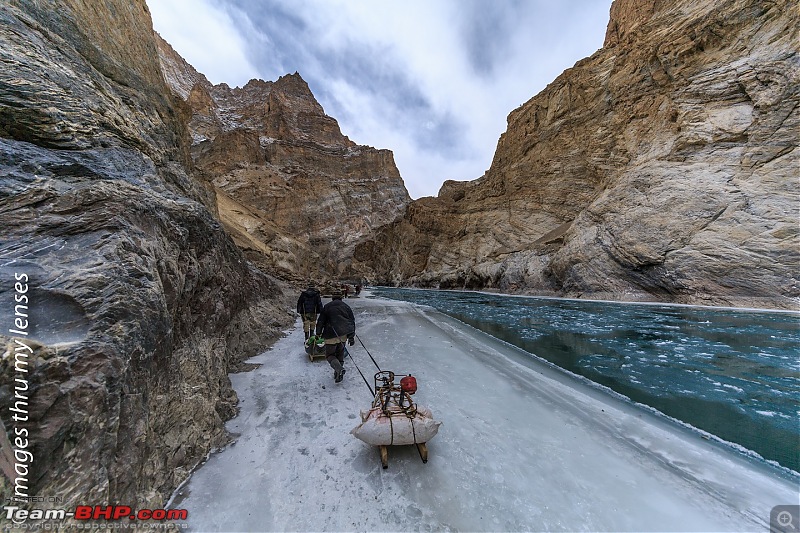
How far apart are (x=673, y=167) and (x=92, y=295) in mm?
31817

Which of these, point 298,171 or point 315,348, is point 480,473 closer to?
point 315,348

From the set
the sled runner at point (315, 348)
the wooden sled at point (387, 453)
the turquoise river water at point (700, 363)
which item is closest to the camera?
the wooden sled at point (387, 453)

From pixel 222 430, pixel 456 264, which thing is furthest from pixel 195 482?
pixel 456 264

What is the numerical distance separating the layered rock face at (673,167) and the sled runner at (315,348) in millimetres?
24190

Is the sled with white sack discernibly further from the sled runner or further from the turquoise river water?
the turquoise river water

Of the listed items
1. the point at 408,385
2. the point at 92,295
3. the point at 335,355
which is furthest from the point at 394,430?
the point at 92,295

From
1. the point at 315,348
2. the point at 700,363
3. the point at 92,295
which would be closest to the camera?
the point at 92,295

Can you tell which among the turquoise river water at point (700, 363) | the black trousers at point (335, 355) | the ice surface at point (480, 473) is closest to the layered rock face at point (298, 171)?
the turquoise river water at point (700, 363)

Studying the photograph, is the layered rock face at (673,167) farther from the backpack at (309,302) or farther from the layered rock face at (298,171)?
the layered rock face at (298,171)

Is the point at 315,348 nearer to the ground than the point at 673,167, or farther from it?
nearer to the ground

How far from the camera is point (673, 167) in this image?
2241 centimetres

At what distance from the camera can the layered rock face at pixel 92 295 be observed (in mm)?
1805

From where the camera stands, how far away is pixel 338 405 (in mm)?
4262

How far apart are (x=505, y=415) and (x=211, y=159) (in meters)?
77.3
